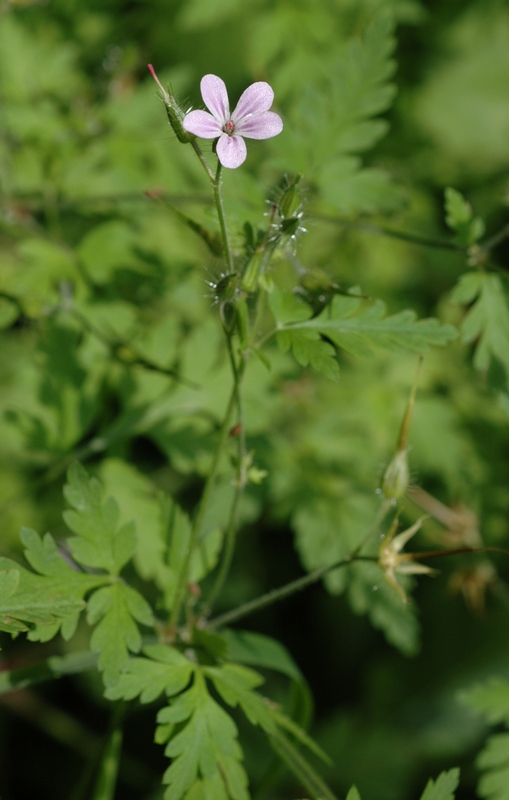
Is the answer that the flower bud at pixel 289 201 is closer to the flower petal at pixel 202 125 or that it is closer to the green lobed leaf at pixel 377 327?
the flower petal at pixel 202 125

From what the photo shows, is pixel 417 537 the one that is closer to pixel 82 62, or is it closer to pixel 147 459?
pixel 147 459

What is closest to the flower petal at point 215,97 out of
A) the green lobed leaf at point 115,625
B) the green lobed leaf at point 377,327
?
the green lobed leaf at point 377,327

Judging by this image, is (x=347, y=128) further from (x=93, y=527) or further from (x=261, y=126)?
(x=93, y=527)

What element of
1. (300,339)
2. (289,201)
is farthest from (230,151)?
(300,339)

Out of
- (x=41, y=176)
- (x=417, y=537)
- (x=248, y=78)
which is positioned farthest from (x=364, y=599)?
(x=248, y=78)

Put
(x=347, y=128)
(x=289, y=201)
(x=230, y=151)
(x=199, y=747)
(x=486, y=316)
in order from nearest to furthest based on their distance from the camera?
(x=230, y=151) < (x=289, y=201) < (x=199, y=747) < (x=486, y=316) < (x=347, y=128)

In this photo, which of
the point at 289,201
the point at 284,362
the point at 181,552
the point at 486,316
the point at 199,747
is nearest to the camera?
the point at 289,201

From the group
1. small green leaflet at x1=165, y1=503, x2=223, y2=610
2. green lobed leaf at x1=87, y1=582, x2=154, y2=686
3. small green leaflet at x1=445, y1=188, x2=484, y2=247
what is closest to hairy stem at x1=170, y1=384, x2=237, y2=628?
small green leaflet at x1=165, y1=503, x2=223, y2=610
